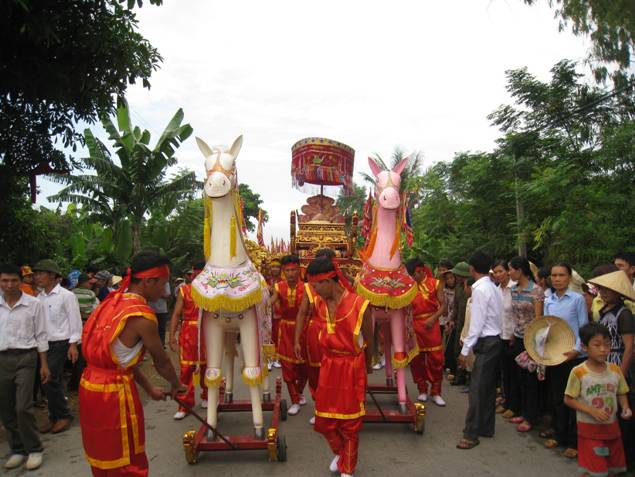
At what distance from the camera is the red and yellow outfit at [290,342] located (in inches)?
229

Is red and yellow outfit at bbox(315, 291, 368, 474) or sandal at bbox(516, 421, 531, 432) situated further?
sandal at bbox(516, 421, 531, 432)

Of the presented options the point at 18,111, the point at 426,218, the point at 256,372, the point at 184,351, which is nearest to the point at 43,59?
the point at 18,111

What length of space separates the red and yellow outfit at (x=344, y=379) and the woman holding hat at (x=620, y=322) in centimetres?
189

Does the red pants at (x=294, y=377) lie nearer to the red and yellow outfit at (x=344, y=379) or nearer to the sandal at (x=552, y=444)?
the red and yellow outfit at (x=344, y=379)

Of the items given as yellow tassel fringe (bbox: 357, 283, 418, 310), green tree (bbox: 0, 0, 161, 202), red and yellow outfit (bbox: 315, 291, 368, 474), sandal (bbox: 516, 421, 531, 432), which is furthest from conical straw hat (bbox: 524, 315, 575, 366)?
green tree (bbox: 0, 0, 161, 202)

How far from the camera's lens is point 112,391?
9.73 feet

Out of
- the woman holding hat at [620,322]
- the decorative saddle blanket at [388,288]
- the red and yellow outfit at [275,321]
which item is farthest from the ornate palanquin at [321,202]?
the woman holding hat at [620,322]

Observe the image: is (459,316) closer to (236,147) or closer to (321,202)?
(236,147)

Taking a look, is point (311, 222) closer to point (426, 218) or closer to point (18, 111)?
point (18, 111)

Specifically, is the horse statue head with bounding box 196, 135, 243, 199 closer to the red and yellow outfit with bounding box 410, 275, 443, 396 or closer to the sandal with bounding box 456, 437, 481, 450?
the red and yellow outfit with bounding box 410, 275, 443, 396

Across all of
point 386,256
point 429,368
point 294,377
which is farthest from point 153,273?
point 429,368

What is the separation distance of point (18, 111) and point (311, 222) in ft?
18.5

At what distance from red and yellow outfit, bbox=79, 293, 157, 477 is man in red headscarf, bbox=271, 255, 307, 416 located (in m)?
2.88

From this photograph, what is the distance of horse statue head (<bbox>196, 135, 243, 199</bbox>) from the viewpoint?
4477 mm
